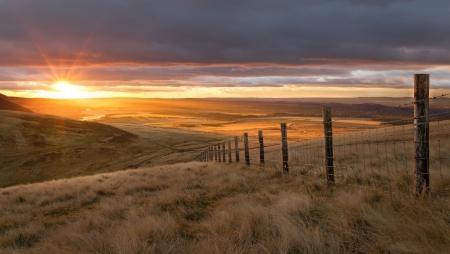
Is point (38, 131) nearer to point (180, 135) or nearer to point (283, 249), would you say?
point (180, 135)

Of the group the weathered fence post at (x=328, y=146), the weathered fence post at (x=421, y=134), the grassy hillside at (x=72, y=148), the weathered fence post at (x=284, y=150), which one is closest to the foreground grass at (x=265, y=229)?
the weathered fence post at (x=421, y=134)

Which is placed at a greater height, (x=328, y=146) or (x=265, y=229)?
(x=328, y=146)

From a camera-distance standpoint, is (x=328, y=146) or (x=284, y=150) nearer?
(x=328, y=146)

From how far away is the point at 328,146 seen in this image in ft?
32.1

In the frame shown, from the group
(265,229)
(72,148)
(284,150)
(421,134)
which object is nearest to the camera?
(265,229)

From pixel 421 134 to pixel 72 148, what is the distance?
2529 inches

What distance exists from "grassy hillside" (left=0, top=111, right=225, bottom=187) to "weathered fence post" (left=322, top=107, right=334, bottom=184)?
40087mm

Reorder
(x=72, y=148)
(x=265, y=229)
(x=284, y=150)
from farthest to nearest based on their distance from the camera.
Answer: (x=72, y=148), (x=284, y=150), (x=265, y=229)

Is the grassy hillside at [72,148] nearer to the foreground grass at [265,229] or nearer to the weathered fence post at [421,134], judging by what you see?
the foreground grass at [265,229]

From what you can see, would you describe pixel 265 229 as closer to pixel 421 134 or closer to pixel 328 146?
pixel 421 134

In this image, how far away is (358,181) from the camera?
9312 millimetres

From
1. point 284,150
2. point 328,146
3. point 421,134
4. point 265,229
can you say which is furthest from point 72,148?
point 421,134

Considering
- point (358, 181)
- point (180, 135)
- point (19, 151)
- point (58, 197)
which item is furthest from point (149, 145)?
point (358, 181)

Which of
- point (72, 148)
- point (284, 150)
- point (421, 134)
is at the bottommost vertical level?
point (72, 148)
